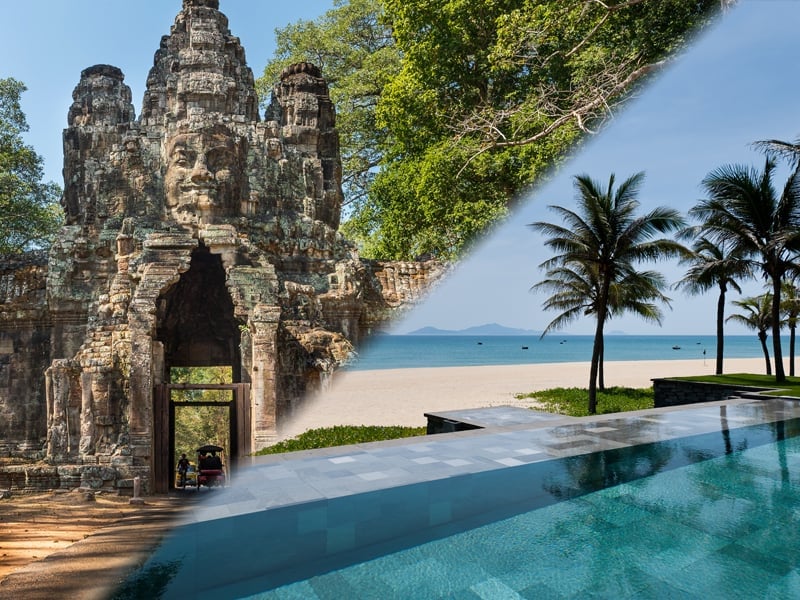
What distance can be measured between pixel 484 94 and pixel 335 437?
1165cm

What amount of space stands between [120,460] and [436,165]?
10319 millimetres

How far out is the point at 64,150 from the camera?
1580 centimetres

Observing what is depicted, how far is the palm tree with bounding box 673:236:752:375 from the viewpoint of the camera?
14508 millimetres

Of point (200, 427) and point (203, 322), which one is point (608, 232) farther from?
point (200, 427)

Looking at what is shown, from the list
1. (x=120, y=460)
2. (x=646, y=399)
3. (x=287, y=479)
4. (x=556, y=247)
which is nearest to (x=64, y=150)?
(x=120, y=460)

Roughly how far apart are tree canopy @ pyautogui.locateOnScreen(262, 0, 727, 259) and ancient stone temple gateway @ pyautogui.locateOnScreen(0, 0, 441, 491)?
1889mm

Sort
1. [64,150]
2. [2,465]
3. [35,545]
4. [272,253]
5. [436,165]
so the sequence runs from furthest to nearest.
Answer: [64,150], [436,165], [272,253], [2,465], [35,545]

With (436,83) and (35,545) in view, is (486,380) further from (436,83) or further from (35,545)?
(35,545)

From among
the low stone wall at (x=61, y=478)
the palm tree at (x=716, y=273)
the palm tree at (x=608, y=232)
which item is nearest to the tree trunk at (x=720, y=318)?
the palm tree at (x=716, y=273)

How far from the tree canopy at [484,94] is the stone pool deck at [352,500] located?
7683 mm

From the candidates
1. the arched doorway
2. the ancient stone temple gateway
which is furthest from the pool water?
the arched doorway

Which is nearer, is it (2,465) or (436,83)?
(2,465)

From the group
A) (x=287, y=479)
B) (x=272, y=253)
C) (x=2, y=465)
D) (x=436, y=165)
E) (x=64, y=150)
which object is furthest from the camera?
(x=64, y=150)

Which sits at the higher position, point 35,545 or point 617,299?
point 617,299
